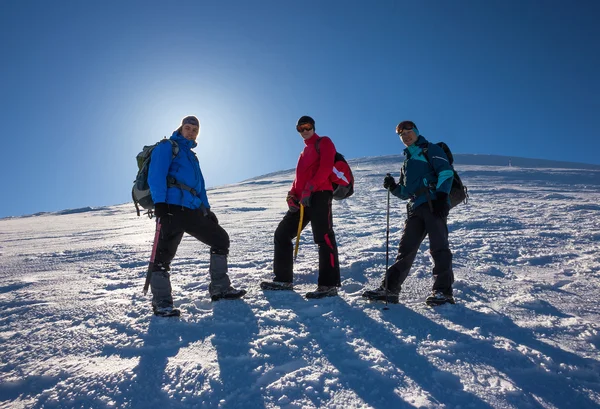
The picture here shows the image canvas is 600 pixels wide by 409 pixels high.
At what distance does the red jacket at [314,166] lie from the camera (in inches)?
166

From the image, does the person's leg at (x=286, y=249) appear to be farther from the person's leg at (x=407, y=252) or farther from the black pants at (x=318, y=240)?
the person's leg at (x=407, y=252)

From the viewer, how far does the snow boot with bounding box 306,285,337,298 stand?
3.94 m

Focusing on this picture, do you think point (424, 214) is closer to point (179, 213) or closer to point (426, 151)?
point (426, 151)

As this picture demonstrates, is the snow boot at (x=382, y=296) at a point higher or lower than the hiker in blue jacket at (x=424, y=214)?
lower

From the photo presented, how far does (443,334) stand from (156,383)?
2283 mm

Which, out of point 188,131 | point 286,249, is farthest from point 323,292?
point 188,131

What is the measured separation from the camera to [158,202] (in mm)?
3602

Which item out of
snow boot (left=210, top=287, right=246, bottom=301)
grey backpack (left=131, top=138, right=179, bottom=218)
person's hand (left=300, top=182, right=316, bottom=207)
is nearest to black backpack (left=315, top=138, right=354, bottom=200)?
person's hand (left=300, top=182, right=316, bottom=207)

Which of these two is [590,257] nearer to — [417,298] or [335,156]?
[417,298]

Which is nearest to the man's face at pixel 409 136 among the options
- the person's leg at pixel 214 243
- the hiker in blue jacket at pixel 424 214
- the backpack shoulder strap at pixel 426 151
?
the hiker in blue jacket at pixel 424 214

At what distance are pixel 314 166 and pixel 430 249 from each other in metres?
1.72

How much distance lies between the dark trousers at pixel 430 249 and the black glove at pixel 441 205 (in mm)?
59

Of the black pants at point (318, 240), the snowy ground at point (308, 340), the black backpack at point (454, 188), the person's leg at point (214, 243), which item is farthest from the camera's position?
the black pants at point (318, 240)

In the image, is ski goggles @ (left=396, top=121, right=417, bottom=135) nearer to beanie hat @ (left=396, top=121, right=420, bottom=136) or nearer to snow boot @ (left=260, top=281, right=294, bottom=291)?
beanie hat @ (left=396, top=121, right=420, bottom=136)
